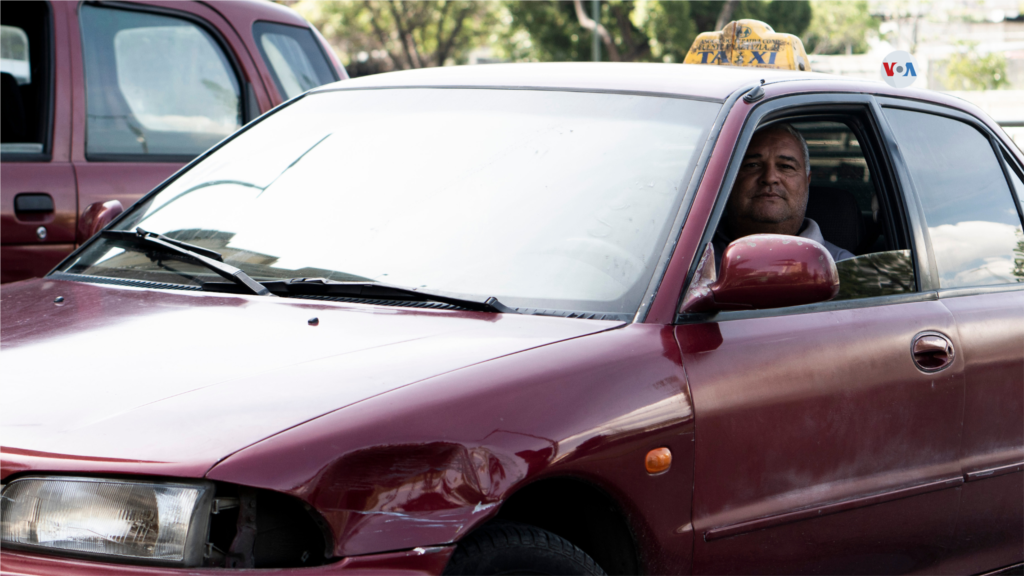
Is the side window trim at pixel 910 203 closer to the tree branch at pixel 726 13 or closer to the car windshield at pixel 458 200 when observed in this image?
the car windshield at pixel 458 200

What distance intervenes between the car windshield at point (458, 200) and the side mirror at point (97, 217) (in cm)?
17

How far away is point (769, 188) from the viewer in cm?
342

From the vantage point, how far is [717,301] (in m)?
2.52

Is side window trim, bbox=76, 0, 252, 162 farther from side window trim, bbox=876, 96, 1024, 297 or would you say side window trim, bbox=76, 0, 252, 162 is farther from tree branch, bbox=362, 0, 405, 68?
tree branch, bbox=362, 0, 405, 68

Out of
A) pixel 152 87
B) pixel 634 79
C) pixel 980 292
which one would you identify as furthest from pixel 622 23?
pixel 634 79

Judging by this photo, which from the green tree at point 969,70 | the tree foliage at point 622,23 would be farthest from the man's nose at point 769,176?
the green tree at point 969,70

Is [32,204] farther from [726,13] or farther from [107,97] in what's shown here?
[726,13]

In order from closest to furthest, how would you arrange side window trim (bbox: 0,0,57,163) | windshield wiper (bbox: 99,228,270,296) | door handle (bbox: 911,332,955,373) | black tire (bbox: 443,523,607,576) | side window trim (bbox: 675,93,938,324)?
black tire (bbox: 443,523,607,576) < side window trim (bbox: 675,93,938,324) < windshield wiper (bbox: 99,228,270,296) < door handle (bbox: 911,332,955,373) < side window trim (bbox: 0,0,57,163)

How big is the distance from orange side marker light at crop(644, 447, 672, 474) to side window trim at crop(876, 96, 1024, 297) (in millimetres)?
1181

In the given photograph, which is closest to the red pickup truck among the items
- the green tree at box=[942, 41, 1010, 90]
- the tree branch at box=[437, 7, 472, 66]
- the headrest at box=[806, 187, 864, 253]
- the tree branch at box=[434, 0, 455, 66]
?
the headrest at box=[806, 187, 864, 253]

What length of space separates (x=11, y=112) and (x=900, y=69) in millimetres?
3224

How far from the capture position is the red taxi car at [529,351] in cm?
195

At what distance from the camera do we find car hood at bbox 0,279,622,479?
1955mm

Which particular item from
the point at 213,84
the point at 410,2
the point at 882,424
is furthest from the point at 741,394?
the point at 410,2
